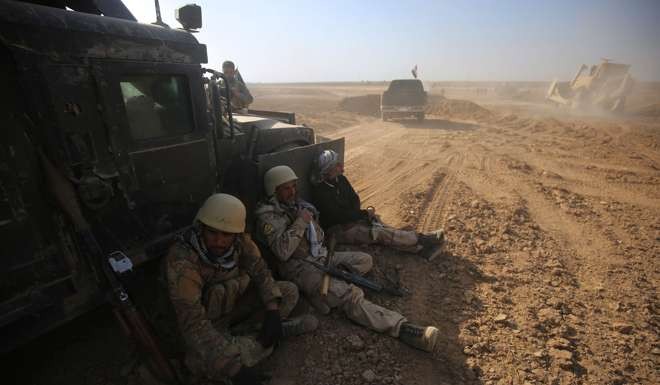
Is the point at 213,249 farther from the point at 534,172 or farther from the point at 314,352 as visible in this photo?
the point at 534,172

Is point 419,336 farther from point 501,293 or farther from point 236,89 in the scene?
point 236,89

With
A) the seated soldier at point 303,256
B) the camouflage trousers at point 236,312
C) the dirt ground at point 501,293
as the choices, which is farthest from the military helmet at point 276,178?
the dirt ground at point 501,293

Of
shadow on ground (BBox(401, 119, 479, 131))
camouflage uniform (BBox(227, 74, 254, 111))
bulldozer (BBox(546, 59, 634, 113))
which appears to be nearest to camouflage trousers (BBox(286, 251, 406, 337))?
camouflage uniform (BBox(227, 74, 254, 111))

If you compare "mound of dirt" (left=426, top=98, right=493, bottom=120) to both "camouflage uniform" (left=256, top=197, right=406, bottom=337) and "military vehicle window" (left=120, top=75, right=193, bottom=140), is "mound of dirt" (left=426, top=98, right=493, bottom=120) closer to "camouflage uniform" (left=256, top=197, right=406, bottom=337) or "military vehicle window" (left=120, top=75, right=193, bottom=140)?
"camouflage uniform" (left=256, top=197, right=406, bottom=337)

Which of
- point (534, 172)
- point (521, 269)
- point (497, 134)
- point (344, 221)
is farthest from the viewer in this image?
point (497, 134)

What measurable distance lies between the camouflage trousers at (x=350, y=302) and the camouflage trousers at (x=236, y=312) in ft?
0.56

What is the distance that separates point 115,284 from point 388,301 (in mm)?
2491

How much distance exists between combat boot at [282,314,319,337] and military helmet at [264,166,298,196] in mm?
1255

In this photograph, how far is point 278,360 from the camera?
115 inches

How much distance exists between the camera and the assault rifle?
3529 millimetres

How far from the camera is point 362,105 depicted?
23.4m

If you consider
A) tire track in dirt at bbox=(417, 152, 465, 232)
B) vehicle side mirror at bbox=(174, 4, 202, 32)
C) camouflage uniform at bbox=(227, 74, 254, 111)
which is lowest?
tire track in dirt at bbox=(417, 152, 465, 232)

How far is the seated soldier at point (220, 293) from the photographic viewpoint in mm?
2449

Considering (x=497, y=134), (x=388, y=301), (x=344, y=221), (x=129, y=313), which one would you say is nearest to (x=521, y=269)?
(x=388, y=301)
